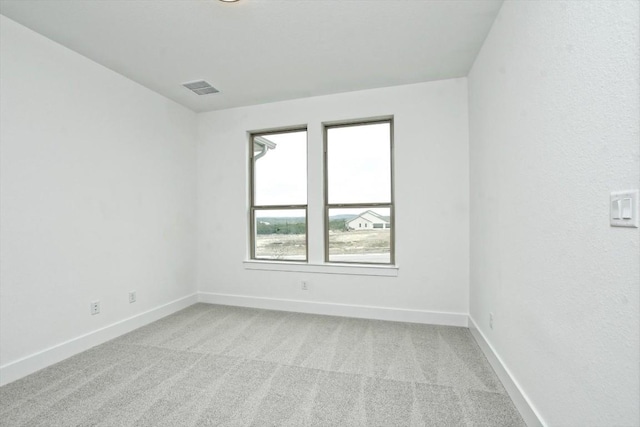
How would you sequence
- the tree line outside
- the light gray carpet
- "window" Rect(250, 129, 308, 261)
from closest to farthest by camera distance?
the light gray carpet
the tree line outside
"window" Rect(250, 129, 308, 261)

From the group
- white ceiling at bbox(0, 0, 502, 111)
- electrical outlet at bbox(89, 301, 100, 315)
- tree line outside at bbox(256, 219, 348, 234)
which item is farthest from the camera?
tree line outside at bbox(256, 219, 348, 234)

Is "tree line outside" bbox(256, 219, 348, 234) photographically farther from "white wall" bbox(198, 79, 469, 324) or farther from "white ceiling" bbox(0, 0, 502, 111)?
"white ceiling" bbox(0, 0, 502, 111)

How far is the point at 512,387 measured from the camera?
5.98ft

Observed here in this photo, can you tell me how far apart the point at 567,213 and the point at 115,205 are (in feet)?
11.8

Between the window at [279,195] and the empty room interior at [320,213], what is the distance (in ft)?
0.10

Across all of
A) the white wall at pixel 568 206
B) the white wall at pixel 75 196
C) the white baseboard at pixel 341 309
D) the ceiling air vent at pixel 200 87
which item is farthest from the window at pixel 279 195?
the white wall at pixel 568 206

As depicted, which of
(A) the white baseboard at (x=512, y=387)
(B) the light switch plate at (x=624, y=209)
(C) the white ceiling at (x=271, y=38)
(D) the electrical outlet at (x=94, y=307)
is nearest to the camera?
(B) the light switch plate at (x=624, y=209)

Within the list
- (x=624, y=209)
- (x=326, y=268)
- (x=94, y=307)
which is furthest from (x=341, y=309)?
(x=624, y=209)

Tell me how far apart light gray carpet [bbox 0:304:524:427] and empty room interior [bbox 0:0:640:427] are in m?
0.02

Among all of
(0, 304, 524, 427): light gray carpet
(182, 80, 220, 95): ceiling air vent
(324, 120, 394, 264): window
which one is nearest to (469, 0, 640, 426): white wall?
(0, 304, 524, 427): light gray carpet

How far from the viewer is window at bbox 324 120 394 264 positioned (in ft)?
11.4

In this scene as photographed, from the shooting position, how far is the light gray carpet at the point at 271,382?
1.71 meters

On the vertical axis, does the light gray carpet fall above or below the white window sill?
below

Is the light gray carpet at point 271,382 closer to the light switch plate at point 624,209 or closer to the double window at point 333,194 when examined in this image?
the double window at point 333,194
